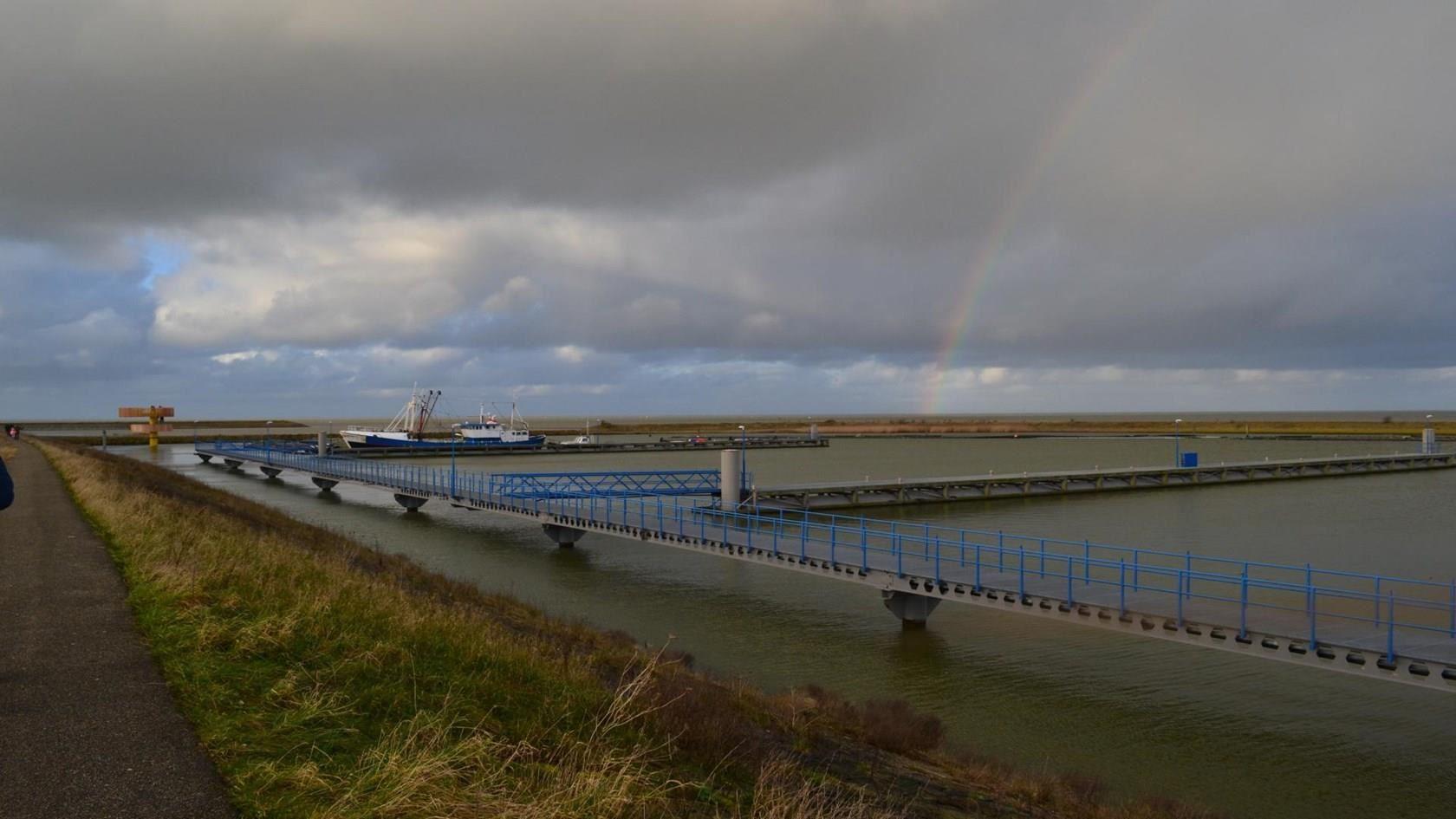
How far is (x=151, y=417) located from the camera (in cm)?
9962

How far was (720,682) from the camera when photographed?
13648mm

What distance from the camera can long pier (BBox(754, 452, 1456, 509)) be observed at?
44.2 metres

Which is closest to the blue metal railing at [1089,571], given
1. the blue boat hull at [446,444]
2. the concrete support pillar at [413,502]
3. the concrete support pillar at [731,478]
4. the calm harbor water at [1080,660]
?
the concrete support pillar at [731,478]

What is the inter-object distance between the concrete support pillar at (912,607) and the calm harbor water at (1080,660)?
0.37 metres

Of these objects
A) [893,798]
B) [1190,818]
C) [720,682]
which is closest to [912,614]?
[720,682]

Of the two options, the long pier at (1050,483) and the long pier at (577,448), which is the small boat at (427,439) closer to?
the long pier at (577,448)

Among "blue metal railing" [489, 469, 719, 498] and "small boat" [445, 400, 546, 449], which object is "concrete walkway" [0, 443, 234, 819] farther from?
"small boat" [445, 400, 546, 449]

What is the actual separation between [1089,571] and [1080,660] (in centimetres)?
818

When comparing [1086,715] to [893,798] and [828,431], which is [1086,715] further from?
[828,431]

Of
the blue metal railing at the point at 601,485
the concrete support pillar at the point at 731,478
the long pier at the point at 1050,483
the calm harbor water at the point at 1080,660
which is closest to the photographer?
the calm harbor water at the point at 1080,660

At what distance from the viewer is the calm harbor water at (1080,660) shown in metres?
12.5

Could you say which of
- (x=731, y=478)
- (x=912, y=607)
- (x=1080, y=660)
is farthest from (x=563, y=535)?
(x=1080, y=660)

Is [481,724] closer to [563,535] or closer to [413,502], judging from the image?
[563,535]

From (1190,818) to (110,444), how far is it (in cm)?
12023
